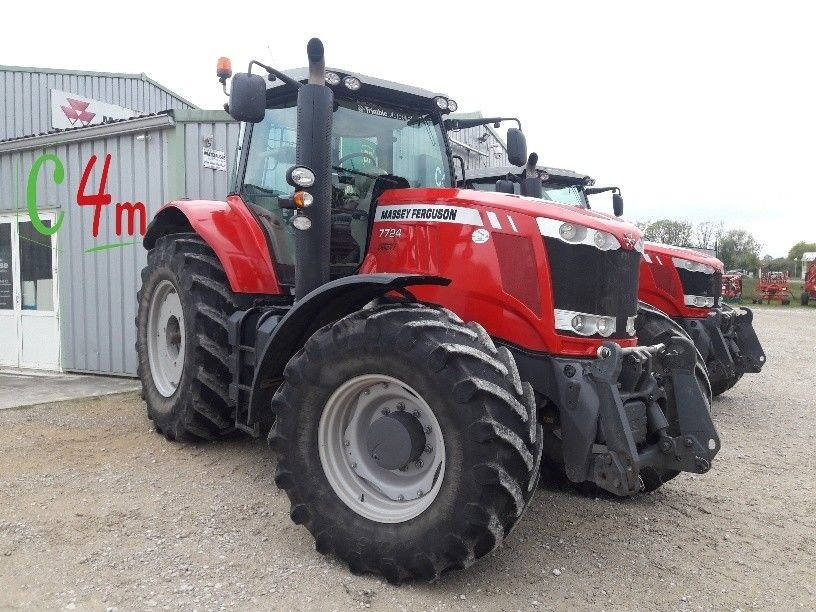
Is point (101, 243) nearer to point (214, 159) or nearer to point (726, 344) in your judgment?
point (214, 159)

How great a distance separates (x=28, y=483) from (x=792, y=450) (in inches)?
231

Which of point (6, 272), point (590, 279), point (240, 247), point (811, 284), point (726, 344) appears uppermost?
point (240, 247)

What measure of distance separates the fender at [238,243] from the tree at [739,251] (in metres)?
54.2

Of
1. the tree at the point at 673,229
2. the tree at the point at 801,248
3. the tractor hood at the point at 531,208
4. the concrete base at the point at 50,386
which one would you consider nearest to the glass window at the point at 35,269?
the concrete base at the point at 50,386

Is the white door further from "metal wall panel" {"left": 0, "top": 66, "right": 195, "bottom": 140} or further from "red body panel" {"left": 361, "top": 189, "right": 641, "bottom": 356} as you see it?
"metal wall panel" {"left": 0, "top": 66, "right": 195, "bottom": 140}

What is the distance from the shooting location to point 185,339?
4.83 meters

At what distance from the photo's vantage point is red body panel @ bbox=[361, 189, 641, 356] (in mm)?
3371

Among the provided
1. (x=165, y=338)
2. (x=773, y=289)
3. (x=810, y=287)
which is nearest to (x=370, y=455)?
(x=165, y=338)

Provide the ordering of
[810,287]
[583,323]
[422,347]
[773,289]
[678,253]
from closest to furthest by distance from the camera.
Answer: [422,347], [583,323], [678,253], [810,287], [773,289]

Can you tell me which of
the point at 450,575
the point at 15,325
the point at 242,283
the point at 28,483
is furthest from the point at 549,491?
the point at 15,325

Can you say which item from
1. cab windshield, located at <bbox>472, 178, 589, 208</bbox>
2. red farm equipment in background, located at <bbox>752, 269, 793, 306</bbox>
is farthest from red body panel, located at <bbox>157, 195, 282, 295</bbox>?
red farm equipment in background, located at <bbox>752, 269, 793, 306</bbox>

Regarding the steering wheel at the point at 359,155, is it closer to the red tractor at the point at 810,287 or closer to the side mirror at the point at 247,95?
the side mirror at the point at 247,95

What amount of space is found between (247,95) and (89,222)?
5.46 metres

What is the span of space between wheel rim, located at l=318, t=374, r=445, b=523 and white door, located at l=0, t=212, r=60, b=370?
6625 millimetres
